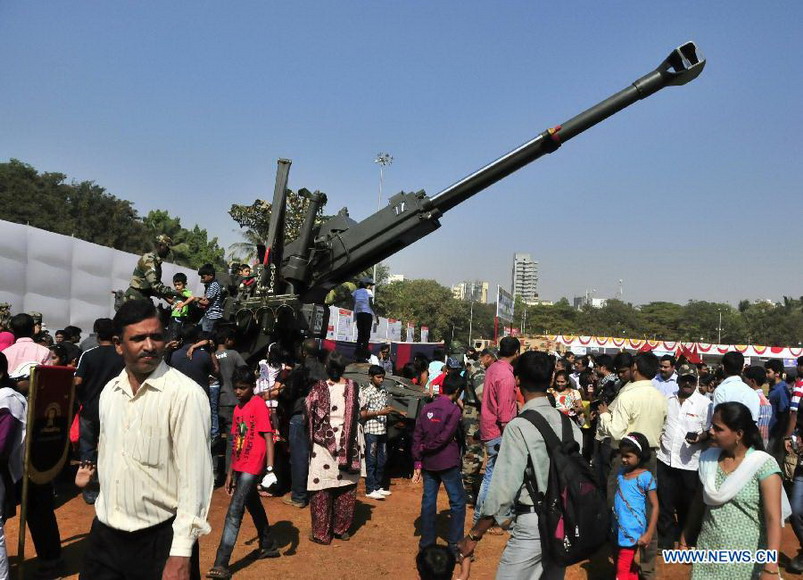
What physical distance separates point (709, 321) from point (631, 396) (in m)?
85.4

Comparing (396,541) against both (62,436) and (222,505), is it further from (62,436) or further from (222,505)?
(62,436)

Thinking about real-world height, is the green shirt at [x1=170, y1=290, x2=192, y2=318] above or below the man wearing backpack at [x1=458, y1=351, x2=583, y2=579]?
above

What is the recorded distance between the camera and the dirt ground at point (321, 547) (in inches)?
217

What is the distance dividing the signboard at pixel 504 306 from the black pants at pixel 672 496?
2226cm

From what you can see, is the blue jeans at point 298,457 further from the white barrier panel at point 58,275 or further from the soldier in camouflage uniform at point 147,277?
the white barrier panel at point 58,275

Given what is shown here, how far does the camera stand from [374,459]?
8.27 m

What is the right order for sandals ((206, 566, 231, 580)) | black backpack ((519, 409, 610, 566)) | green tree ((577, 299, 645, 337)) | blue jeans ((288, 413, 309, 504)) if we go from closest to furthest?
black backpack ((519, 409, 610, 566)) → sandals ((206, 566, 231, 580)) → blue jeans ((288, 413, 309, 504)) → green tree ((577, 299, 645, 337))

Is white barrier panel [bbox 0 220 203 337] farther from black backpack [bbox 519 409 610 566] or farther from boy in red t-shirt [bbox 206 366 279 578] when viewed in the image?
black backpack [bbox 519 409 610 566]

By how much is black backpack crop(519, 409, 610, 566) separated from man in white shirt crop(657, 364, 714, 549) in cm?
348

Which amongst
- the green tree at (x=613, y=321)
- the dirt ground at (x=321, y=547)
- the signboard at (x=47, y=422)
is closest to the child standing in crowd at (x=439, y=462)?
the dirt ground at (x=321, y=547)

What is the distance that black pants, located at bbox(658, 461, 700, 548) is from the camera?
6.19 m

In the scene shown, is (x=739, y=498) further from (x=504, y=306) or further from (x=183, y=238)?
(x=183, y=238)

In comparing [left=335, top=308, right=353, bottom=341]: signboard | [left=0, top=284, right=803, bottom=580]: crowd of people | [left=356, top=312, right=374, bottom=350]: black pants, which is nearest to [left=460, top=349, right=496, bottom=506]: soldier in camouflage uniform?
[left=0, top=284, right=803, bottom=580]: crowd of people

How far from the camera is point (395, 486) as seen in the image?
353 inches
